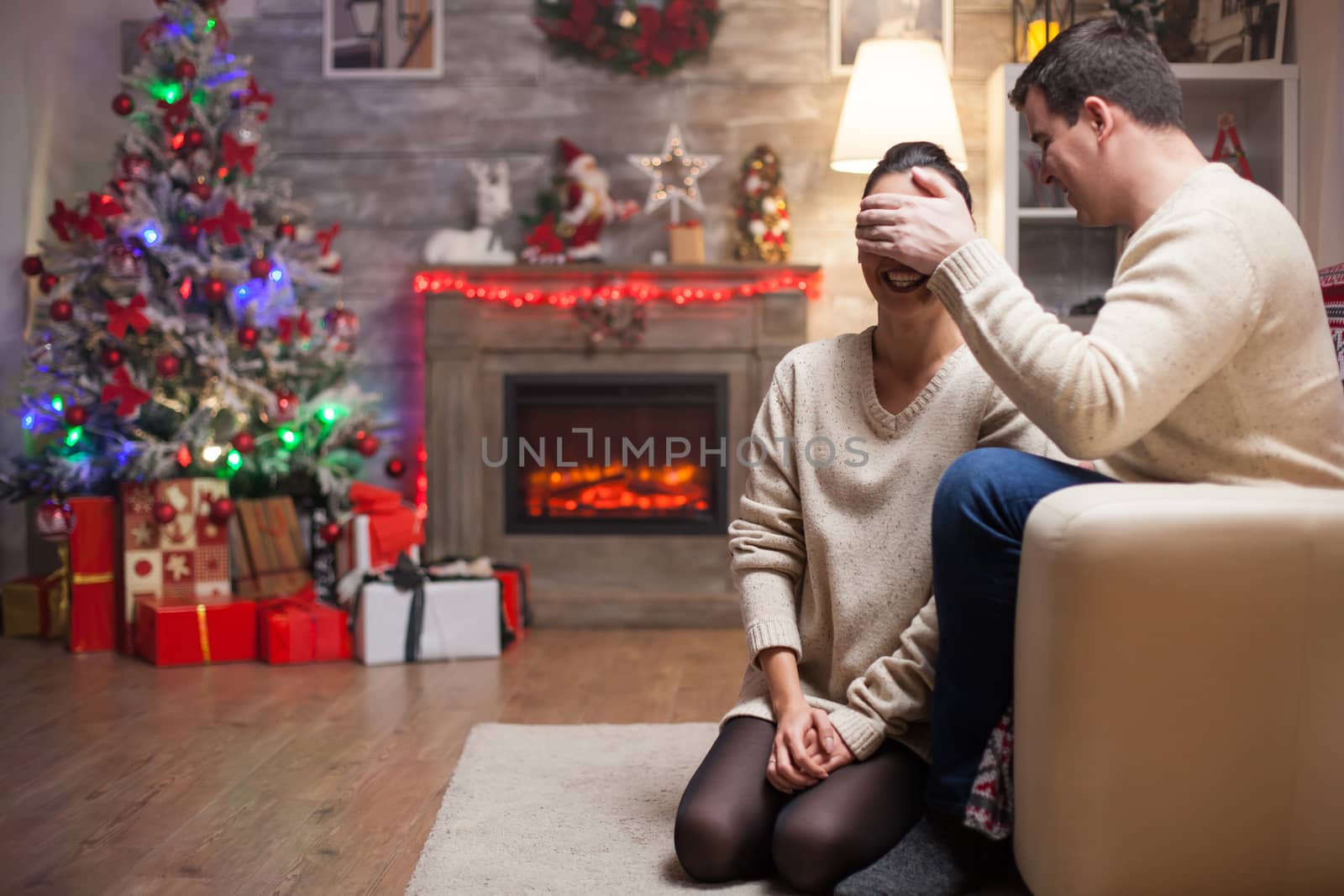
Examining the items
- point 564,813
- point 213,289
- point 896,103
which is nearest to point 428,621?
point 213,289

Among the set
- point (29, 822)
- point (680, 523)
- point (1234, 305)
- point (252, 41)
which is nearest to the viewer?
point (1234, 305)

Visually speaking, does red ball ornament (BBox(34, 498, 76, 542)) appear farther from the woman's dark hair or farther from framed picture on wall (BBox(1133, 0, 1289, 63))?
framed picture on wall (BBox(1133, 0, 1289, 63))

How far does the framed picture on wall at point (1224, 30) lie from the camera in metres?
3.70

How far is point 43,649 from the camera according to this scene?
3.35 metres

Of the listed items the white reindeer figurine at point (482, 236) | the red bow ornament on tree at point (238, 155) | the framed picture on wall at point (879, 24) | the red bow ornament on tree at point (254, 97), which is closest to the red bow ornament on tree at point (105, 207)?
the red bow ornament on tree at point (238, 155)

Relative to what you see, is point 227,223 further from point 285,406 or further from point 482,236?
point 482,236

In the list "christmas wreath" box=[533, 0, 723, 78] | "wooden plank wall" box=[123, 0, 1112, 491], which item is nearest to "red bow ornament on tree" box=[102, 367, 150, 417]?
"wooden plank wall" box=[123, 0, 1112, 491]

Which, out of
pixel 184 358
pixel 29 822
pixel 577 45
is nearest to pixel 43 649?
pixel 184 358

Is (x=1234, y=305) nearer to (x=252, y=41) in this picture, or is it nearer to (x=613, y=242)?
(x=613, y=242)

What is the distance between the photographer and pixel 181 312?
3404 mm

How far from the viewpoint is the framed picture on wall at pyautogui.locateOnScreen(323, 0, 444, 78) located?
13.3ft

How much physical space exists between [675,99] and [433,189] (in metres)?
→ 0.84

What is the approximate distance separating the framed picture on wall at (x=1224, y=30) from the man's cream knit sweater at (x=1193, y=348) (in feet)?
8.83

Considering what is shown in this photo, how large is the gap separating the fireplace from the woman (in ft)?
→ 6.44
